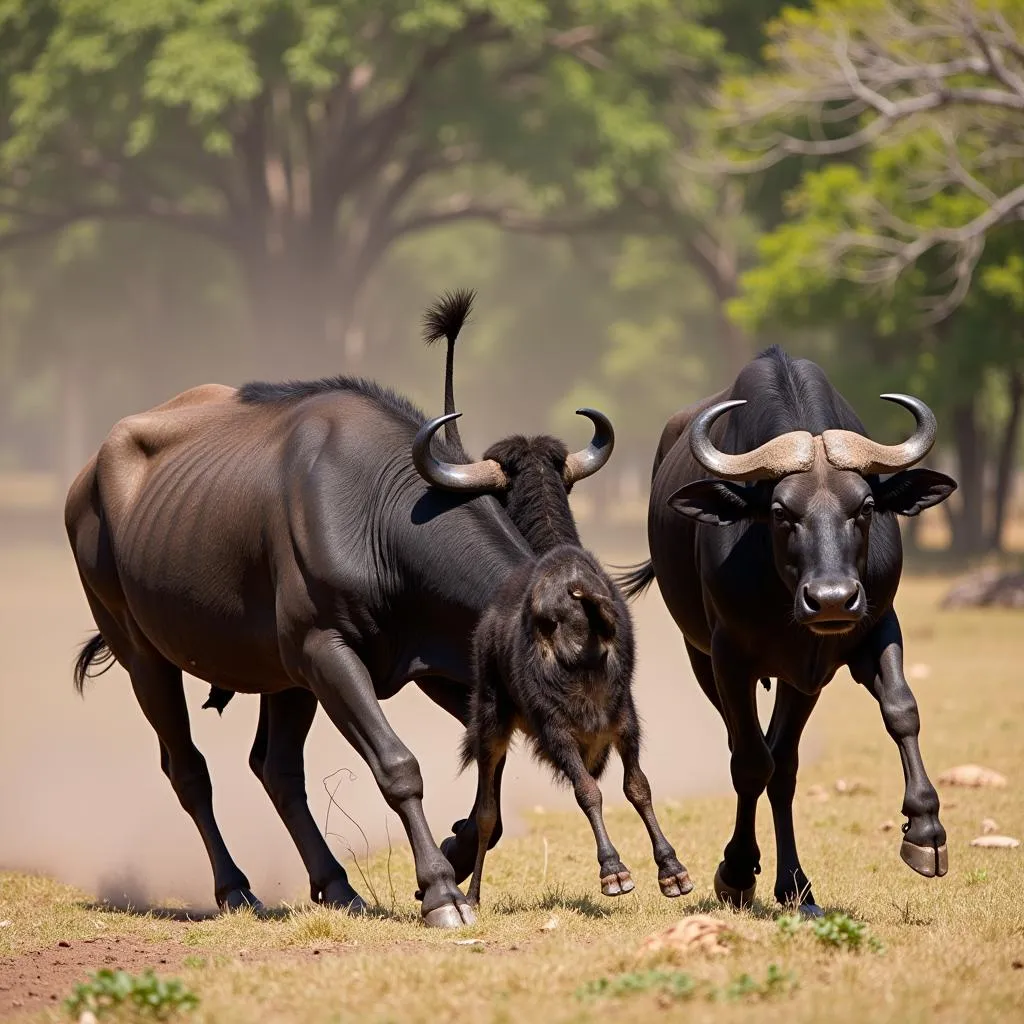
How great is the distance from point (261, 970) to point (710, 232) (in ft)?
136

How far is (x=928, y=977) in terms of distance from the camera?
5793mm

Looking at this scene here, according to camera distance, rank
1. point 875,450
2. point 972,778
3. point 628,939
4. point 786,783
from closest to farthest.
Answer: point 628,939 < point 875,450 < point 786,783 < point 972,778

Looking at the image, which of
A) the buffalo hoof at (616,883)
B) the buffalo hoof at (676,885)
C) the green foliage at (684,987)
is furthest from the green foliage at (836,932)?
the buffalo hoof at (676,885)

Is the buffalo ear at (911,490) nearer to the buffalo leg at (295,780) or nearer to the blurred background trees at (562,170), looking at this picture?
the buffalo leg at (295,780)

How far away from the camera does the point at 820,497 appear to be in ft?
24.0

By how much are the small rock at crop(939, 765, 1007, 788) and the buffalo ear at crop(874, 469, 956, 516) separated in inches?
195

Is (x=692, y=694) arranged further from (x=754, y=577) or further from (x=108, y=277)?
(x=108, y=277)

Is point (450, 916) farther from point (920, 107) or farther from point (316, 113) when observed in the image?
point (316, 113)

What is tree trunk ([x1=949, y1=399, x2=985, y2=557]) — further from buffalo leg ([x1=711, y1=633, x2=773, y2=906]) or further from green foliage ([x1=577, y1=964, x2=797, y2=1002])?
green foliage ([x1=577, y1=964, x2=797, y2=1002])

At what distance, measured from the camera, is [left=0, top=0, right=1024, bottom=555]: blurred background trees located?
3016 centimetres

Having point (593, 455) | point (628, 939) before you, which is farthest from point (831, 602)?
point (593, 455)

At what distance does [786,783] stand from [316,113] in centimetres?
3860

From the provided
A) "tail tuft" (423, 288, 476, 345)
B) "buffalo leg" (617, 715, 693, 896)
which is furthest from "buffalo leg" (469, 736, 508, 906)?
"tail tuft" (423, 288, 476, 345)

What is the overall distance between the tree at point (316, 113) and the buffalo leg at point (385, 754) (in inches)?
1174
